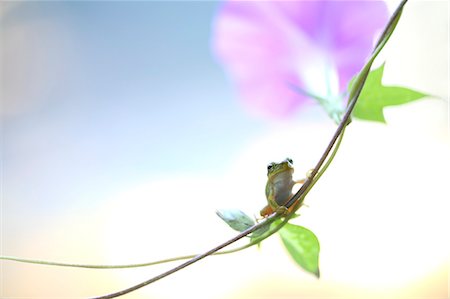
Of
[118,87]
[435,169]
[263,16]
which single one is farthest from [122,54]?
[263,16]

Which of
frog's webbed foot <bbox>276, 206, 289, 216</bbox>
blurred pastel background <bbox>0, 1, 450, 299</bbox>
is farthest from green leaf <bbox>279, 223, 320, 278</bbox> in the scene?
blurred pastel background <bbox>0, 1, 450, 299</bbox>

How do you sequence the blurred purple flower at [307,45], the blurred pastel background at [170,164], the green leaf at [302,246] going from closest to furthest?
the green leaf at [302,246], the blurred purple flower at [307,45], the blurred pastel background at [170,164]

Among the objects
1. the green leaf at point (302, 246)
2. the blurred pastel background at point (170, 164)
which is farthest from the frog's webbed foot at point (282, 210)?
the blurred pastel background at point (170, 164)

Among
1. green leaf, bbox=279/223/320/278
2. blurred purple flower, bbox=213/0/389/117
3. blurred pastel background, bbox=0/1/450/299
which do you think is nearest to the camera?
green leaf, bbox=279/223/320/278

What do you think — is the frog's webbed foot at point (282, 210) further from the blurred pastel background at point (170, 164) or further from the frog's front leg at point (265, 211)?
the blurred pastel background at point (170, 164)

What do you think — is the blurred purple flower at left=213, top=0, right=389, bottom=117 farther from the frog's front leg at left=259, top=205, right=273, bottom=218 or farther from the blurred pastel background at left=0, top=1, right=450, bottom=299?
the blurred pastel background at left=0, top=1, right=450, bottom=299

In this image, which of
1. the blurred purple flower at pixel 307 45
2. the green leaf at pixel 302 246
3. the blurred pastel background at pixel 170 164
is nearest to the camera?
the green leaf at pixel 302 246
